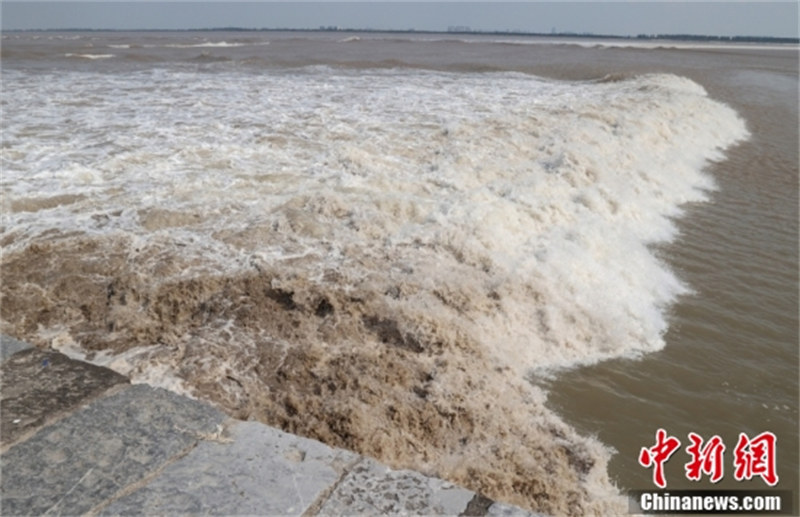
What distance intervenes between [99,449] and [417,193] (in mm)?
5093

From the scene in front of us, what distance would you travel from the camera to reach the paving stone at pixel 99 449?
7.93ft

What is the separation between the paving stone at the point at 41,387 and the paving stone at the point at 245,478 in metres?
0.78

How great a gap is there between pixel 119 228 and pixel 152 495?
3.97 metres

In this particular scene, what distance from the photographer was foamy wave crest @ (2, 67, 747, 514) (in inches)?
146

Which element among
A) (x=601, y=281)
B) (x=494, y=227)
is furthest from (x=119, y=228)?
(x=601, y=281)

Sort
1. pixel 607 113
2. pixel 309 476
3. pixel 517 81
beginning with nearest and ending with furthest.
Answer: pixel 309 476, pixel 607 113, pixel 517 81

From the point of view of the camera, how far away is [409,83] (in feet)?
57.7

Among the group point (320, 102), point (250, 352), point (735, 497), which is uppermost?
point (320, 102)

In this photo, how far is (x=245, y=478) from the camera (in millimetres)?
2588

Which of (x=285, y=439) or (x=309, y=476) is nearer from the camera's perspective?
(x=309, y=476)

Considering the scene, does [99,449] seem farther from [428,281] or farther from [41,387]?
[428,281]

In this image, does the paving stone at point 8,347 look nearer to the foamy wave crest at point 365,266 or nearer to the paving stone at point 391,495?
the foamy wave crest at point 365,266

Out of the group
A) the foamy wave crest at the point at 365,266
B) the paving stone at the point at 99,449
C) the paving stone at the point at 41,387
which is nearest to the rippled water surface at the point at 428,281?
the foamy wave crest at the point at 365,266

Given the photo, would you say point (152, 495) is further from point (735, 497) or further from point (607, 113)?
point (607, 113)
